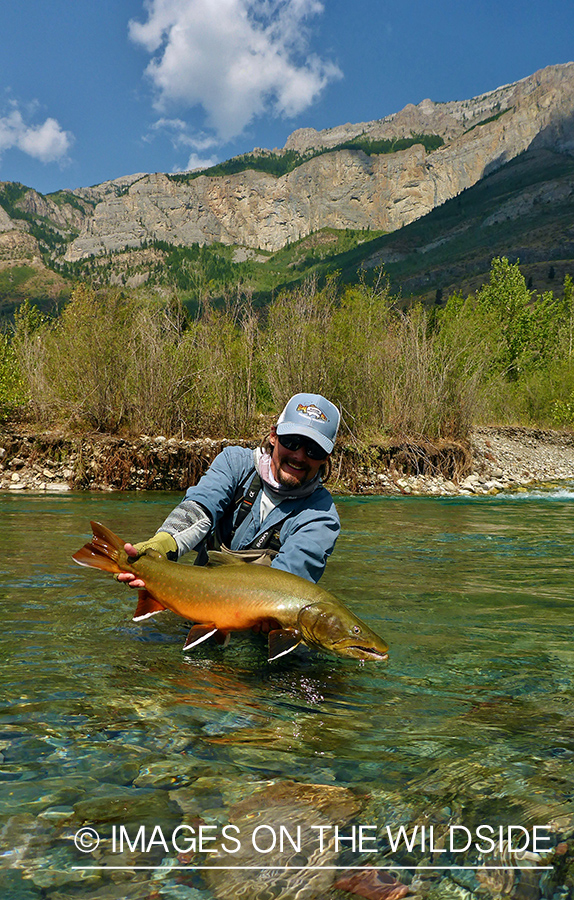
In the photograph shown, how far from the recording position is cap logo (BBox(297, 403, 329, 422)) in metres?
3.95

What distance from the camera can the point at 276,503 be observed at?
13.8 feet

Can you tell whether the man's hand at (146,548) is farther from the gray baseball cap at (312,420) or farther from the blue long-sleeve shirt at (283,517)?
the gray baseball cap at (312,420)

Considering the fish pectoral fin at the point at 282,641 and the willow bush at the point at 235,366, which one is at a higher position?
the willow bush at the point at 235,366

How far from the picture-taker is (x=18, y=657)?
153 inches

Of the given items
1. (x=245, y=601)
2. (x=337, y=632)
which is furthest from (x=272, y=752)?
(x=245, y=601)

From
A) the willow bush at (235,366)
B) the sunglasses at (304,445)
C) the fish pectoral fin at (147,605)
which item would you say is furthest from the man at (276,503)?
the willow bush at (235,366)

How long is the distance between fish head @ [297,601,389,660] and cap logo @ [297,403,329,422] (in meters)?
1.27

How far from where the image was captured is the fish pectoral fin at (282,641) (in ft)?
10.0

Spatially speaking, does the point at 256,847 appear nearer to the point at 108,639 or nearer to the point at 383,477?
the point at 108,639

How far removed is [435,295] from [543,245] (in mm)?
27813

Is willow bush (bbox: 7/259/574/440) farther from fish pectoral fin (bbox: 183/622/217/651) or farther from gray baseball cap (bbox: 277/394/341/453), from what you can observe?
fish pectoral fin (bbox: 183/622/217/651)

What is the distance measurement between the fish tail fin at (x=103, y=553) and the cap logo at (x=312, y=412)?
4.64ft

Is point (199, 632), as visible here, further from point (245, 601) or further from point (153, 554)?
point (153, 554)

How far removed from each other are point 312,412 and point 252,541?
105 cm
